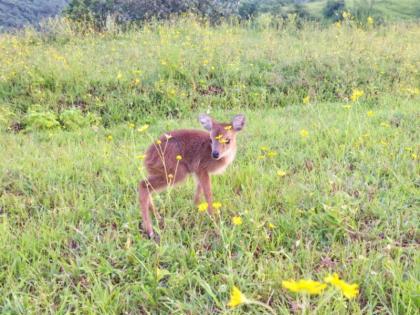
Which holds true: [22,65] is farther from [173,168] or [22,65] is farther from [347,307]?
[347,307]

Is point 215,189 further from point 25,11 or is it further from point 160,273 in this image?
point 25,11

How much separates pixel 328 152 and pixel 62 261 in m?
2.66

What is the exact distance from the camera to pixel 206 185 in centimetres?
314

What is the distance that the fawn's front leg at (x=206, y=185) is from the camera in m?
3.06

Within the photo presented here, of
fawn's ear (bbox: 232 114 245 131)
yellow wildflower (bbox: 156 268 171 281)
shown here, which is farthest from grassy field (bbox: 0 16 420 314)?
fawn's ear (bbox: 232 114 245 131)

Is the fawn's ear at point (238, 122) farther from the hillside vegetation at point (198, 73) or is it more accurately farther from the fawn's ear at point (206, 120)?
the hillside vegetation at point (198, 73)

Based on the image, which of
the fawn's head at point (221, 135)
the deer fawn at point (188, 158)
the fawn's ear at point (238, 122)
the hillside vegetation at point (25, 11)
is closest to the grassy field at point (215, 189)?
the deer fawn at point (188, 158)

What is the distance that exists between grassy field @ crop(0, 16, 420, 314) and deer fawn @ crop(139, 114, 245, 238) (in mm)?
138

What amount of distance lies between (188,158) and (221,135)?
0.31m

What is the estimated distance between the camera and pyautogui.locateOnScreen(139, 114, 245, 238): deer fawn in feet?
9.90

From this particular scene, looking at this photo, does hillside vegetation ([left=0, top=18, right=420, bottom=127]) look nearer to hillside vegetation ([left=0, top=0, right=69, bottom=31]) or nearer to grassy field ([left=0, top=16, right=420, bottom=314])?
grassy field ([left=0, top=16, right=420, bottom=314])

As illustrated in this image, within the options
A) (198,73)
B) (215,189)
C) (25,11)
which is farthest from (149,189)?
(25,11)

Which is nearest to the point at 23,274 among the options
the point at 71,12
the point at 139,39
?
the point at 139,39

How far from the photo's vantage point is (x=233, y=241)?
2.68 meters
